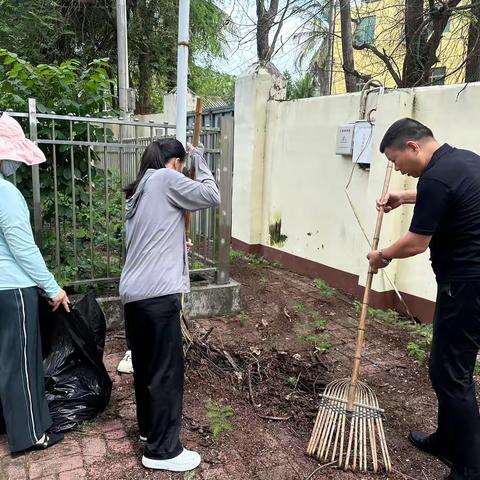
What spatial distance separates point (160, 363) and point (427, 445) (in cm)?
154

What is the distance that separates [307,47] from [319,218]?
396cm

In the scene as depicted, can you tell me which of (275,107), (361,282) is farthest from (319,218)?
(275,107)

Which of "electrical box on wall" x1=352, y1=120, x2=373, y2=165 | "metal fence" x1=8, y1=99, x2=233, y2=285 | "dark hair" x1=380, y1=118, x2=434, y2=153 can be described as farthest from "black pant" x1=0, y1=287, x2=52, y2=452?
"electrical box on wall" x1=352, y1=120, x2=373, y2=165

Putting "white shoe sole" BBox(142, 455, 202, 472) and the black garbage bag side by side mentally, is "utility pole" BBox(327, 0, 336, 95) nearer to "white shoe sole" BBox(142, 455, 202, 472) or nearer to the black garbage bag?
the black garbage bag

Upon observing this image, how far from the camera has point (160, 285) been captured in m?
2.26

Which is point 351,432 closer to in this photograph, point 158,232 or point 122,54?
point 158,232

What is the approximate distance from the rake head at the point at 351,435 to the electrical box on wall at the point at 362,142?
2.79 meters

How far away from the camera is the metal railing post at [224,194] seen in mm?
4270

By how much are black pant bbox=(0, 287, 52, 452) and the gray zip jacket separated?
19.5 inches

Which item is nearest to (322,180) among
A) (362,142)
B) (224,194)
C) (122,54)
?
A: (362,142)

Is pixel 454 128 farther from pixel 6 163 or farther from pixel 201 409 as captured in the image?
pixel 6 163

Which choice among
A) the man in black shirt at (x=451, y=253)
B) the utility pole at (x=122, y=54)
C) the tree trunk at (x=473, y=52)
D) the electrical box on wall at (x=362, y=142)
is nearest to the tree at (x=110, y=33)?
the utility pole at (x=122, y=54)

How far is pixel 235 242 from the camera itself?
6973mm

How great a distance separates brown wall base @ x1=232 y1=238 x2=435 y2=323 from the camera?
14.4 ft
